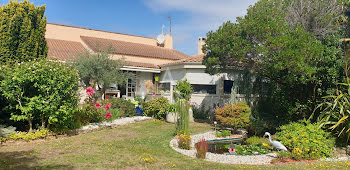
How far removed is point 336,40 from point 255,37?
3231 millimetres

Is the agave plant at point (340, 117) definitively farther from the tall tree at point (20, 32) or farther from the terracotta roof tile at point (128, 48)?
the terracotta roof tile at point (128, 48)

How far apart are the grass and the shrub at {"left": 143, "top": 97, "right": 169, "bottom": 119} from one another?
13.2 ft

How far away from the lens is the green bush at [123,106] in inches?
588

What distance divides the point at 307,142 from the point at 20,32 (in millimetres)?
14582

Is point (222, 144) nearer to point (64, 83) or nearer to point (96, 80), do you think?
point (64, 83)

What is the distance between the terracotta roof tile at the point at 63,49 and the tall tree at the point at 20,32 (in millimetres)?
3344

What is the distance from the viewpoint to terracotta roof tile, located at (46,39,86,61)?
59.5 ft

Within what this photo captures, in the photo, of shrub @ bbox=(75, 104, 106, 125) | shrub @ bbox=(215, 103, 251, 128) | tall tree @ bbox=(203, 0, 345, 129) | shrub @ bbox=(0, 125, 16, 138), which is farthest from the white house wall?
shrub @ bbox=(0, 125, 16, 138)

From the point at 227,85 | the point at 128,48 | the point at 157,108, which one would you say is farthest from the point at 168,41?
the point at 157,108

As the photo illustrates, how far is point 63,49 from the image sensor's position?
65.0 feet

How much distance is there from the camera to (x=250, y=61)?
40.8ft

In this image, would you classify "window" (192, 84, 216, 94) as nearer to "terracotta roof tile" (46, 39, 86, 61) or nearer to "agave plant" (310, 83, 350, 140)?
"agave plant" (310, 83, 350, 140)

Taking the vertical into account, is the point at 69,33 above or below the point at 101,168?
above

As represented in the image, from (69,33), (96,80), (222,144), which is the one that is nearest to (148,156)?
(222,144)
